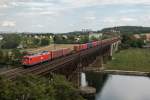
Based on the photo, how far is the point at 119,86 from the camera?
246 feet

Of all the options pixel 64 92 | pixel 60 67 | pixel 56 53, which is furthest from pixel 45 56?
pixel 64 92

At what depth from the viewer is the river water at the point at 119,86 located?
205 ft

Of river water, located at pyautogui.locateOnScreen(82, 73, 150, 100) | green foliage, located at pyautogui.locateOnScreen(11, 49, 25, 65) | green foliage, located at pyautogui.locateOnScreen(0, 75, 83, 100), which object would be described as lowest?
river water, located at pyautogui.locateOnScreen(82, 73, 150, 100)

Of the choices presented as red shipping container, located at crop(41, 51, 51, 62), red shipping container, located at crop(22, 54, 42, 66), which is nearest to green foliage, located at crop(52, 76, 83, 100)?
red shipping container, located at crop(22, 54, 42, 66)

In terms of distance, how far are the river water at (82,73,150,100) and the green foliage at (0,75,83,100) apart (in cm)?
2399

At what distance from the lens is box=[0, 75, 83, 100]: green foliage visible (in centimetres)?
3042

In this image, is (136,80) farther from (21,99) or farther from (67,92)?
(21,99)

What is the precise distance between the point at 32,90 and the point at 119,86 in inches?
1824

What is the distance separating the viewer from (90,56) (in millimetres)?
82500

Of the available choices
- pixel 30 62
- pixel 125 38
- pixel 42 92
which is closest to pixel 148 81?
pixel 30 62

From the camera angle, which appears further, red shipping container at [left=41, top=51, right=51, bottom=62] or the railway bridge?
red shipping container at [left=41, top=51, right=51, bottom=62]

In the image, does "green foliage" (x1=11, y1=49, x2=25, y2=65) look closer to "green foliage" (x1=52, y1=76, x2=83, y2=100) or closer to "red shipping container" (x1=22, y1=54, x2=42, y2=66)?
"red shipping container" (x1=22, y1=54, x2=42, y2=66)

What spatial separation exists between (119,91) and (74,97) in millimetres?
31998

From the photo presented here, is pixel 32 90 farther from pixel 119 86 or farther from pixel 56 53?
pixel 119 86
